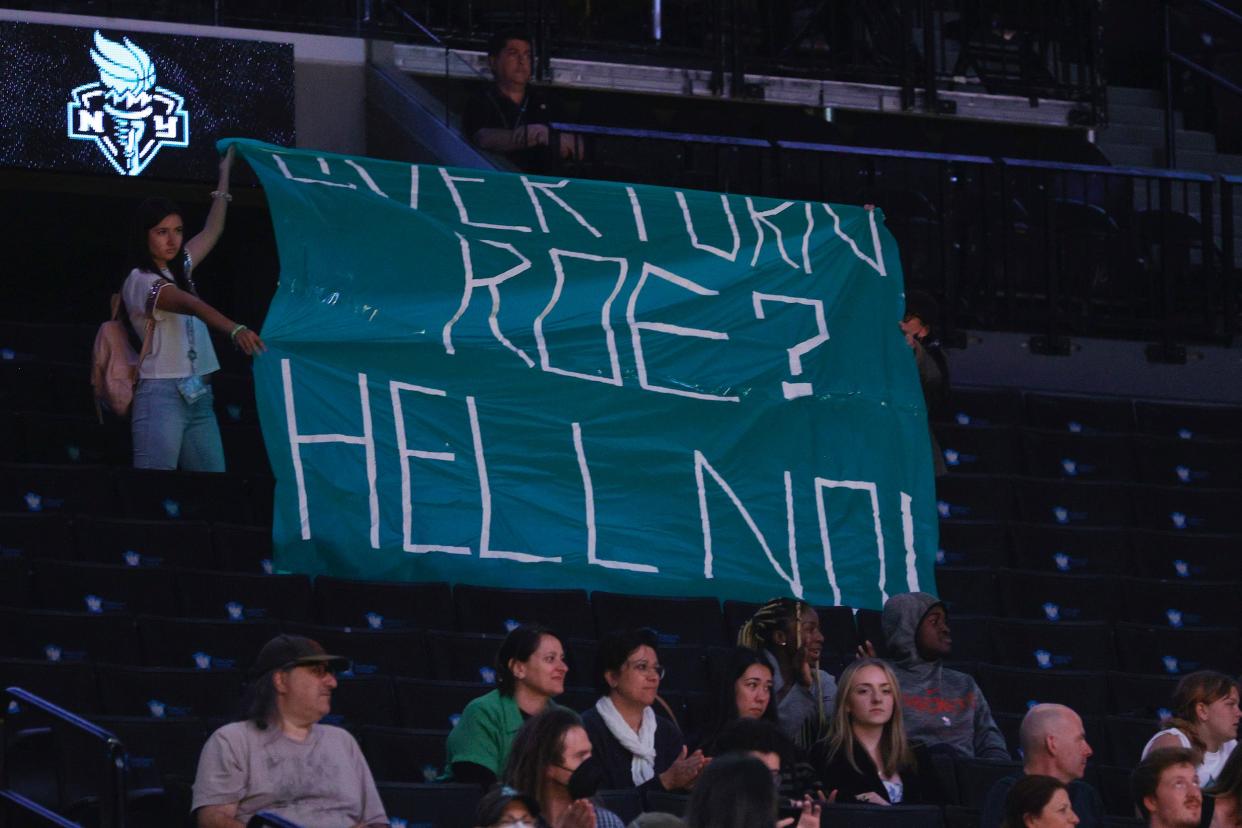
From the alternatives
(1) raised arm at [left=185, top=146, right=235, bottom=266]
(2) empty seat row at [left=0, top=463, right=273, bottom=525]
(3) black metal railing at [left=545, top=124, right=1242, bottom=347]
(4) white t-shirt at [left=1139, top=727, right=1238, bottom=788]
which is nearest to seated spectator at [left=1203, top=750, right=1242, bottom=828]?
(4) white t-shirt at [left=1139, top=727, right=1238, bottom=788]

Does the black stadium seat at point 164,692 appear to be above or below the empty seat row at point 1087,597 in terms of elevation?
above

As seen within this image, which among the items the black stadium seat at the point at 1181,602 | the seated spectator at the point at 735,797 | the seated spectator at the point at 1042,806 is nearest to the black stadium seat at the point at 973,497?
the black stadium seat at the point at 1181,602

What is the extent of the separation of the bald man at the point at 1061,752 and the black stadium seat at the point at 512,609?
2155mm

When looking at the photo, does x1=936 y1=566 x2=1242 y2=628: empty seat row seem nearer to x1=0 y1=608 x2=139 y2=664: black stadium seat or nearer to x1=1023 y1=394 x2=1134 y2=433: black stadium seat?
x1=1023 y1=394 x2=1134 y2=433: black stadium seat

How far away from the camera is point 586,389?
10.9m

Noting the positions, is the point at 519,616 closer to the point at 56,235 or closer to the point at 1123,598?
the point at 1123,598

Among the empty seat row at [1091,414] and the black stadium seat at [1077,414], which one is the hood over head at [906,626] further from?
the black stadium seat at [1077,414]

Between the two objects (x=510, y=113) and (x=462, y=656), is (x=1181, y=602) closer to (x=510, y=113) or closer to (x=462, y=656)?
(x=462, y=656)

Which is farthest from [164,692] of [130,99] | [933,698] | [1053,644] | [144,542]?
[130,99]

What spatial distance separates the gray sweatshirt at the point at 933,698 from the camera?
30.5 ft

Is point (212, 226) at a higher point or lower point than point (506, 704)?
higher

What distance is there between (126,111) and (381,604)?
14.1 feet

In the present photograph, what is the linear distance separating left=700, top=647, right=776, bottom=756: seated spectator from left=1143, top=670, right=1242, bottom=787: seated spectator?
143 centimetres

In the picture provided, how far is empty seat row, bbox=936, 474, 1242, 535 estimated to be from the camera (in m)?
12.1
